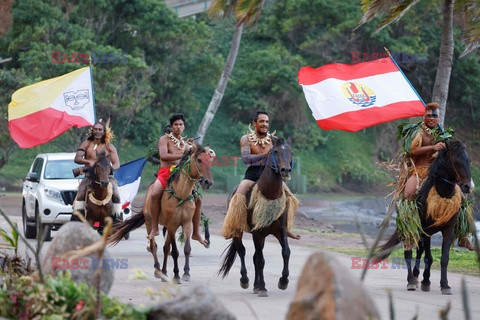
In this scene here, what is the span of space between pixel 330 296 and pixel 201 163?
8081mm

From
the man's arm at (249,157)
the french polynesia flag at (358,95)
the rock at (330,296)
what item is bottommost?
the rock at (330,296)

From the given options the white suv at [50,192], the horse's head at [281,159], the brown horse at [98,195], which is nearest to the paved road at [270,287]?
the brown horse at [98,195]

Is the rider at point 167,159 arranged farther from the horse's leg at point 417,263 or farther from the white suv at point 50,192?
the white suv at point 50,192

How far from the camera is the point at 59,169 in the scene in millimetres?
21531

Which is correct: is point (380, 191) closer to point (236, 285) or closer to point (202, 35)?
point (202, 35)

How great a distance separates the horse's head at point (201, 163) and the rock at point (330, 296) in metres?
7.55

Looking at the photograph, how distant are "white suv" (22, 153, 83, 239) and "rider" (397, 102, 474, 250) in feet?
28.1

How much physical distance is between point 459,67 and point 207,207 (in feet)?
52.8

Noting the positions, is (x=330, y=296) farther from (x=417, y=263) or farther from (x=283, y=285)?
(x=417, y=263)

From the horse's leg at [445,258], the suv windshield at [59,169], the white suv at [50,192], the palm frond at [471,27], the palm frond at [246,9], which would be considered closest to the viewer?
the horse's leg at [445,258]

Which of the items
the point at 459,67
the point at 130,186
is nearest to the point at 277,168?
the point at 130,186

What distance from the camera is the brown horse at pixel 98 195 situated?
1573 cm

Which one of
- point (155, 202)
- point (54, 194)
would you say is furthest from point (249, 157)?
point (54, 194)

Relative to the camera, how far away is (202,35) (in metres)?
35.8
